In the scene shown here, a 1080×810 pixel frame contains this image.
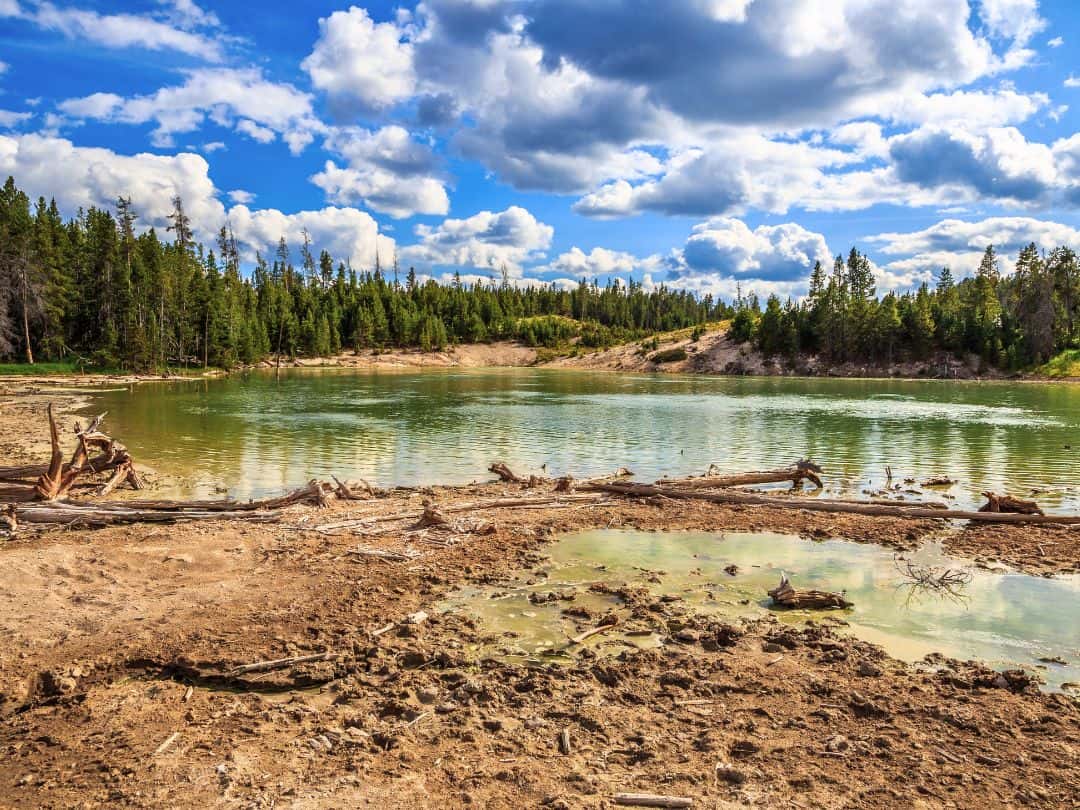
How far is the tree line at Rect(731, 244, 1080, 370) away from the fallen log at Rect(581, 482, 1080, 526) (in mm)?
119240

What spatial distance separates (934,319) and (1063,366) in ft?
79.4

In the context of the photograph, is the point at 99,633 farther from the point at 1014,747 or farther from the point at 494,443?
the point at 494,443

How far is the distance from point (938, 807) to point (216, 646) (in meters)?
7.65

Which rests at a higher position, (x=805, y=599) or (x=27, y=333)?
(x=27, y=333)

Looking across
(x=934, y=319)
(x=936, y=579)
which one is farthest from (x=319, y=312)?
(x=936, y=579)

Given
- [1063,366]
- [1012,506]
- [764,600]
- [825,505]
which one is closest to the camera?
[764,600]

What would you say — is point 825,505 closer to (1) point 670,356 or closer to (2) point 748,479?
(2) point 748,479

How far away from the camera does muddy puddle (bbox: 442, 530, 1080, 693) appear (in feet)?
28.7

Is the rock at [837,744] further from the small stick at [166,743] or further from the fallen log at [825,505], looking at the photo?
the fallen log at [825,505]

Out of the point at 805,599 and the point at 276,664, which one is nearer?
the point at 276,664

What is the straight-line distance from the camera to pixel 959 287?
579ft

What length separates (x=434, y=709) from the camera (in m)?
6.82

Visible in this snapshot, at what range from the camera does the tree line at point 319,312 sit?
270 feet

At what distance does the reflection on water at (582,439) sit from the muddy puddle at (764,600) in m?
8.74
